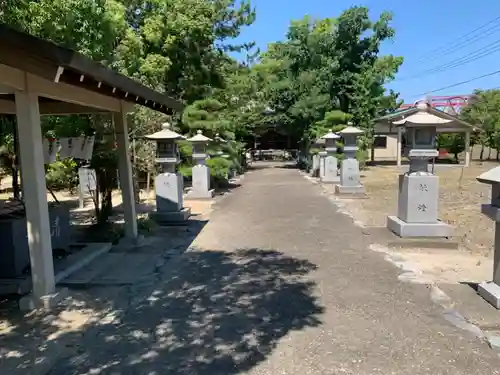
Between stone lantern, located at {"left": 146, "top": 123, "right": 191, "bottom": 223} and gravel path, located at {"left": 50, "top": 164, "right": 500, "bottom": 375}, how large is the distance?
2.98m

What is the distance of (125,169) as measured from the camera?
7758mm

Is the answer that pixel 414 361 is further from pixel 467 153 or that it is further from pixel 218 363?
pixel 467 153

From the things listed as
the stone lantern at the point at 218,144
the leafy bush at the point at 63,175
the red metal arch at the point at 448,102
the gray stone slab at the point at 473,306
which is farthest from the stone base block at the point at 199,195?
the red metal arch at the point at 448,102

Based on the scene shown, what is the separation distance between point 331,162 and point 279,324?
15634mm

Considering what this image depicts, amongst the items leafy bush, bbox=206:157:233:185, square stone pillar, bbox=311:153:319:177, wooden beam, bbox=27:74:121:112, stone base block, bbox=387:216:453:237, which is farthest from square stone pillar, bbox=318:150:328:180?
wooden beam, bbox=27:74:121:112

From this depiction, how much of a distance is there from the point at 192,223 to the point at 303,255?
385cm

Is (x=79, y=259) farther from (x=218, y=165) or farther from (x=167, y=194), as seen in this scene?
(x=218, y=165)

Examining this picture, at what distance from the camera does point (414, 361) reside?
12.0 feet

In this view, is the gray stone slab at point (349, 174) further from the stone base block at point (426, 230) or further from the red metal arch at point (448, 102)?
the red metal arch at point (448, 102)

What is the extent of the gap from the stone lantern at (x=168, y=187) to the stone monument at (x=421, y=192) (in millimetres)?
4679

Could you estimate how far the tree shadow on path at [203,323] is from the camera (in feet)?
12.1

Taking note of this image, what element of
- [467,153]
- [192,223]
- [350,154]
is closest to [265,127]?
[467,153]

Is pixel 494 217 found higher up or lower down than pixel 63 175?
higher up

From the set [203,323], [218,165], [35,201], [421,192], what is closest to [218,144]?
[218,165]
